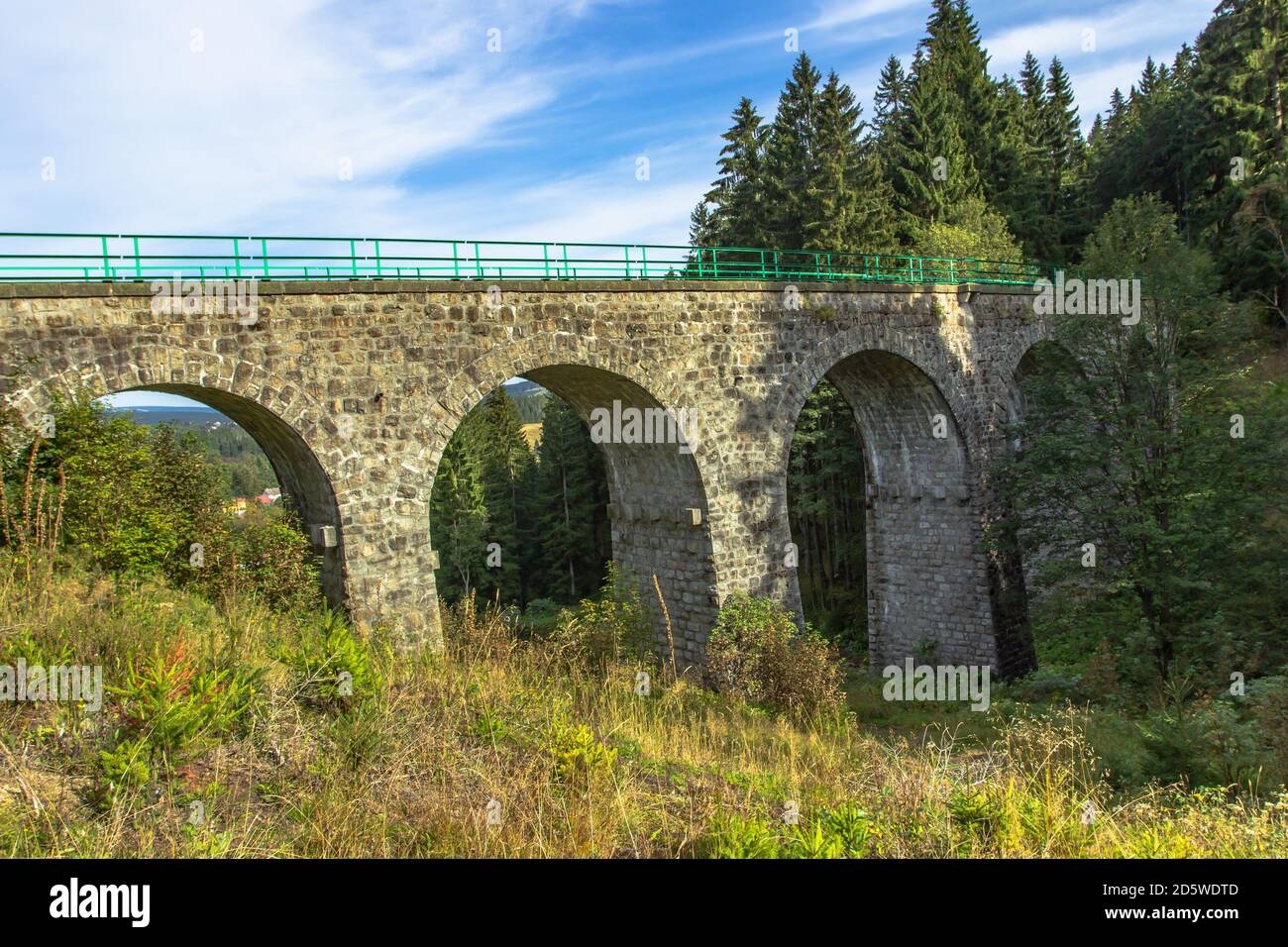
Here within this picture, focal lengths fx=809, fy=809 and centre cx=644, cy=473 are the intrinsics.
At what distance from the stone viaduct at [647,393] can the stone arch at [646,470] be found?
0.16ft

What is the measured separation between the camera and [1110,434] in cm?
1666

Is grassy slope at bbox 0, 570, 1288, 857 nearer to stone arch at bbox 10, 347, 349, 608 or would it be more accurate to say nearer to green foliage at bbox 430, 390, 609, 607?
stone arch at bbox 10, 347, 349, 608

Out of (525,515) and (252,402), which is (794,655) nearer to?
(252,402)

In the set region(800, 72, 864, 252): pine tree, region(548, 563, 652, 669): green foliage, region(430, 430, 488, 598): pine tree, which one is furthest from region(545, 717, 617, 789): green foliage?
region(430, 430, 488, 598): pine tree

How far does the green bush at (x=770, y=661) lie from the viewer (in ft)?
42.6

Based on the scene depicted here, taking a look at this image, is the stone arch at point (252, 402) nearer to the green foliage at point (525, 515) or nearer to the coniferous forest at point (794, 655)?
the coniferous forest at point (794, 655)

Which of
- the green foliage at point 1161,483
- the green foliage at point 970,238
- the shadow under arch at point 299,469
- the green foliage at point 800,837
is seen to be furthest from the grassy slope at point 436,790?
the green foliage at point 970,238

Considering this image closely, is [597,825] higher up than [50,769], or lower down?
lower down

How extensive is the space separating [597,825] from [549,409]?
1502 inches

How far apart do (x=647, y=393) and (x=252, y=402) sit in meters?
6.72

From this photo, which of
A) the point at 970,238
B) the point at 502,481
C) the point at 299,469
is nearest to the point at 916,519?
the point at 970,238
